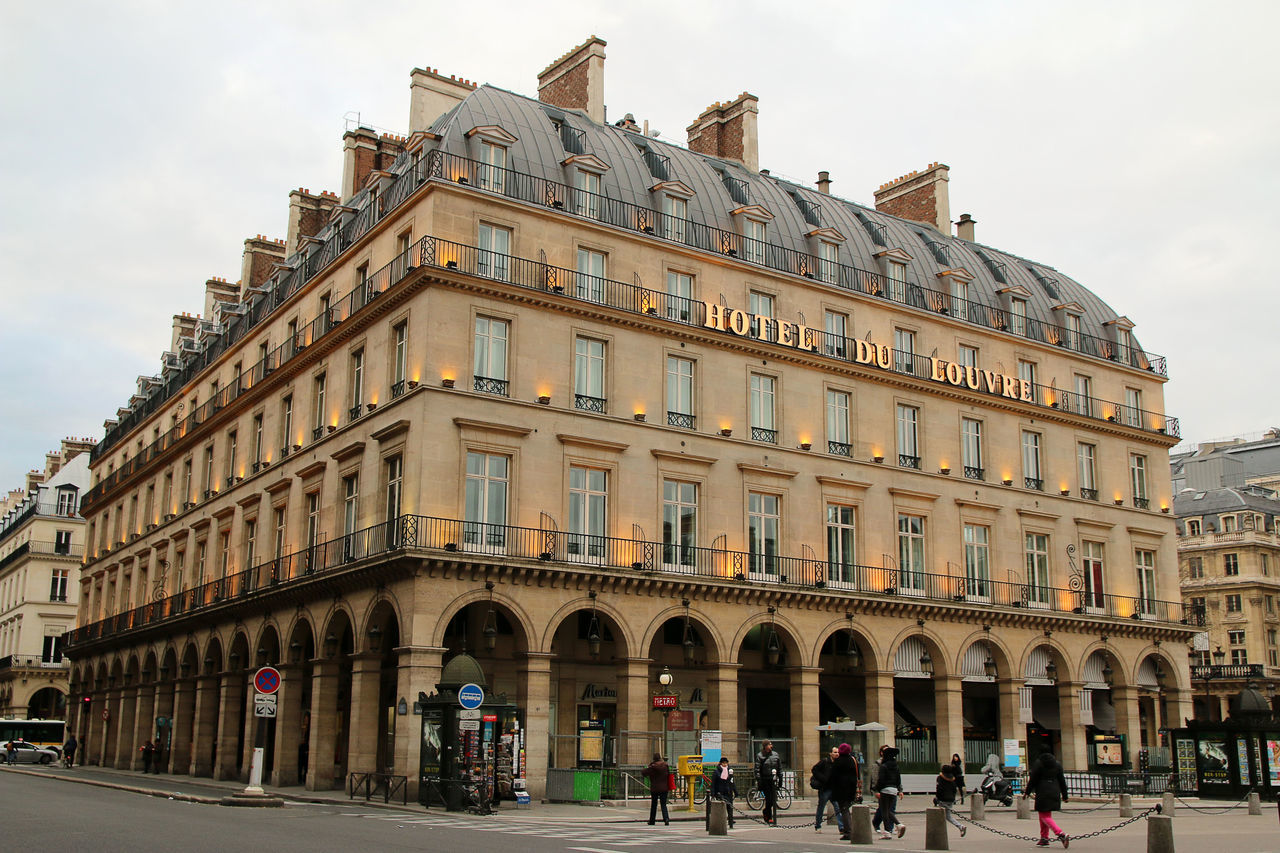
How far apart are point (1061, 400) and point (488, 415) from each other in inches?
984

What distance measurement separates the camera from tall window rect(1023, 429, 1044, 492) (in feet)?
156

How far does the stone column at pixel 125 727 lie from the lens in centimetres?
5578

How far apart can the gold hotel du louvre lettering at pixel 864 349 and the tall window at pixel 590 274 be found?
3.65m

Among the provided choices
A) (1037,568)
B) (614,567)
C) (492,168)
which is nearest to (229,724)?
(614,567)

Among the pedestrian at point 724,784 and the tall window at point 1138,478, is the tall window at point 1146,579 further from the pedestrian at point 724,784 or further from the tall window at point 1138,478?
the pedestrian at point 724,784

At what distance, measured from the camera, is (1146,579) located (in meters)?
50.3

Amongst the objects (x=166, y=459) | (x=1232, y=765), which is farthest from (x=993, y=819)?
(x=166, y=459)

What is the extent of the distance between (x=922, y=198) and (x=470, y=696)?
35414mm

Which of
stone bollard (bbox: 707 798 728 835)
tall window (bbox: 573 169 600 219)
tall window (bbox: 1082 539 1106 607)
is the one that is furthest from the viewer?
tall window (bbox: 1082 539 1106 607)

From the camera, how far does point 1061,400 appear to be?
49.2m

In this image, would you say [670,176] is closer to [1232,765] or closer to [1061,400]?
[1061,400]

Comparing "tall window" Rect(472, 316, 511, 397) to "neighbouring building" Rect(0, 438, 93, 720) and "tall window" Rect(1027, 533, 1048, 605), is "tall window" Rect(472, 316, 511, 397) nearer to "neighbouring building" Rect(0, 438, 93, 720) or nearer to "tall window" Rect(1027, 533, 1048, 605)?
"tall window" Rect(1027, 533, 1048, 605)

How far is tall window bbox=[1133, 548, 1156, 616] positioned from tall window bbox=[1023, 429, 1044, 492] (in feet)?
18.8

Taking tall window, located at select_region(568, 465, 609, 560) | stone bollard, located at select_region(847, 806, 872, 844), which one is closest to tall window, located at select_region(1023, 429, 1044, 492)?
tall window, located at select_region(568, 465, 609, 560)
